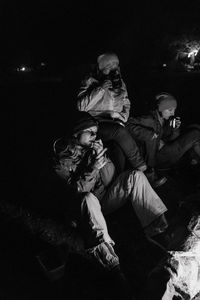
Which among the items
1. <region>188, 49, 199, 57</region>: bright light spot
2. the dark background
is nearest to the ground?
the dark background

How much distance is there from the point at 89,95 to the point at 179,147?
1.42m

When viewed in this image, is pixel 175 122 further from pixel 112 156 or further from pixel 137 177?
pixel 137 177

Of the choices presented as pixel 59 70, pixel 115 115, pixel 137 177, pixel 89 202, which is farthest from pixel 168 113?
pixel 59 70

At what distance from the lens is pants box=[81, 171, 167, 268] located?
9.86 ft

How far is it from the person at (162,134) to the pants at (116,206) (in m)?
1.22

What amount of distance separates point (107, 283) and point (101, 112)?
2256mm

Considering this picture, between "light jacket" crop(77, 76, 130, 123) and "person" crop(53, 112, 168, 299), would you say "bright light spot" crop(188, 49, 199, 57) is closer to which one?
"light jacket" crop(77, 76, 130, 123)

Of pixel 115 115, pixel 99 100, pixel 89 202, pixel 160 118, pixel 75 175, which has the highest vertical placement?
pixel 99 100

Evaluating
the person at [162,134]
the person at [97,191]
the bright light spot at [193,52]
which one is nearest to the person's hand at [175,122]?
the person at [162,134]

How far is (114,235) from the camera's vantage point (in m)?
3.96

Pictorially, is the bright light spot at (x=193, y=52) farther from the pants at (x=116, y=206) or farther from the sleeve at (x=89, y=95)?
the pants at (x=116, y=206)

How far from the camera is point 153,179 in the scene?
4594 mm

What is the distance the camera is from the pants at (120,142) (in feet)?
14.1

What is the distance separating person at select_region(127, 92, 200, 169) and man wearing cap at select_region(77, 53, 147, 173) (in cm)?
23
